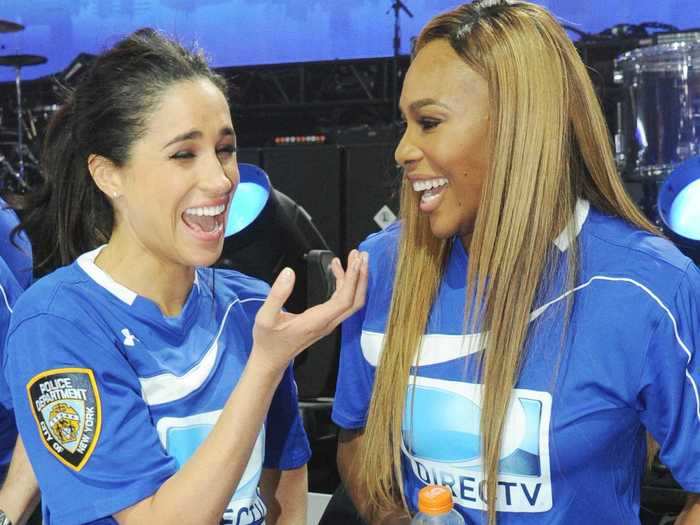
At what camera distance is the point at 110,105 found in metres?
1.38

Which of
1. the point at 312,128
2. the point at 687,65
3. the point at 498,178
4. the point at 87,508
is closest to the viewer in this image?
the point at 87,508

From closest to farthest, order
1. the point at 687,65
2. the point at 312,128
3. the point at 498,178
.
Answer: the point at 498,178 → the point at 687,65 → the point at 312,128

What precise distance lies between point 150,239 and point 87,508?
1.37 ft

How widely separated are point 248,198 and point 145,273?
1.15m

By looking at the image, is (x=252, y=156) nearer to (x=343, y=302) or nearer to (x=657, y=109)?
(x=657, y=109)

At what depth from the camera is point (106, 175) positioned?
1391 millimetres

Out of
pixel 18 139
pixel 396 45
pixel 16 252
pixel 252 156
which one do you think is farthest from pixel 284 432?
pixel 18 139

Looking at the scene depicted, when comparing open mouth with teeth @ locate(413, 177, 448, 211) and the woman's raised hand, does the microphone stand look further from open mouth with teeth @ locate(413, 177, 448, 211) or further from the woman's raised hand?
the woman's raised hand

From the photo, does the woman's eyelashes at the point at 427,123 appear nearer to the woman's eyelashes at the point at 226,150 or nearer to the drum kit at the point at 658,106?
the woman's eyelashes at the point at 226,150

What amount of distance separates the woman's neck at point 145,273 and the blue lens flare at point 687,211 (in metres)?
1.39

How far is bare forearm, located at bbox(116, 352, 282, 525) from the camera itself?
1.14 metres

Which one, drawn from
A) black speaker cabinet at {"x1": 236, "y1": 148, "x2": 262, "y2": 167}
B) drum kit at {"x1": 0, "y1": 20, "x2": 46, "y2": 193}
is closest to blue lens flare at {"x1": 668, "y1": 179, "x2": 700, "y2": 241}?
black speaker cabinet at {"x1": 236, "y1": 148, "x2": 262, "y2": 167}

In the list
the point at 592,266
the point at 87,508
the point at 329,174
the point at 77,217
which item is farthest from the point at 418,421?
the point at 329,174

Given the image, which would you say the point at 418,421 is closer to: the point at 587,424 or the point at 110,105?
the point at 587,424
